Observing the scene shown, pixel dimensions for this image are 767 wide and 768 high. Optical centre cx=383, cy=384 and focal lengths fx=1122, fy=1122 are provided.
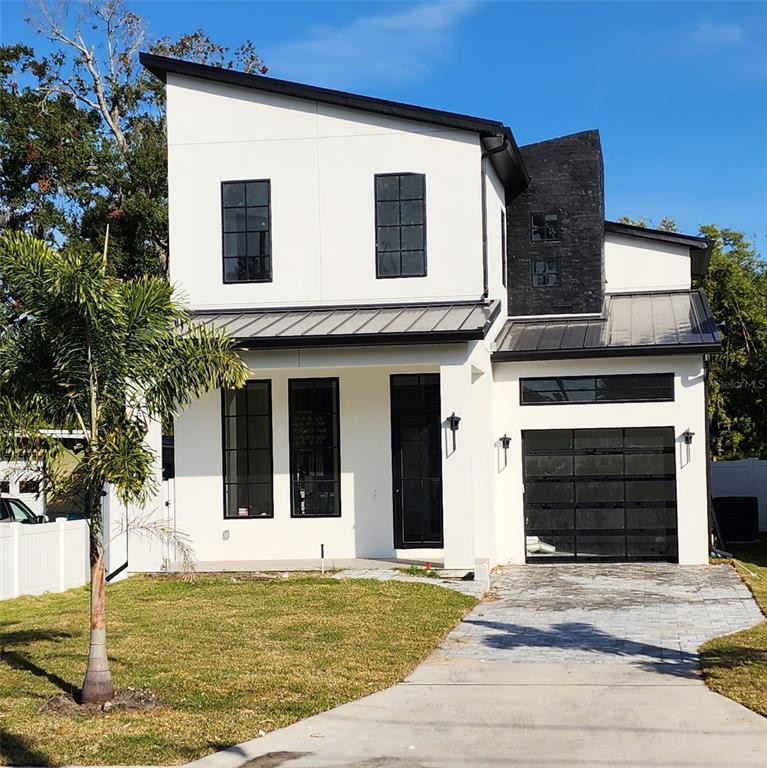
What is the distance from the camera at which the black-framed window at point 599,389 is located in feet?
62.0

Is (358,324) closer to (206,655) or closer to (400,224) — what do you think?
(400,224)

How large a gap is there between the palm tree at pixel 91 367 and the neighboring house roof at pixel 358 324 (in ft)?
23.0

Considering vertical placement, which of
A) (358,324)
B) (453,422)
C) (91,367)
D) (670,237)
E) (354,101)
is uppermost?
(354,101)

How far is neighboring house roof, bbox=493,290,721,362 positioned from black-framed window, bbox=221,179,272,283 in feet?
14.2

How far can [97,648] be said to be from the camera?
30.1 ft

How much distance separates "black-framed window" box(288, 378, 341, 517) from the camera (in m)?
18.9

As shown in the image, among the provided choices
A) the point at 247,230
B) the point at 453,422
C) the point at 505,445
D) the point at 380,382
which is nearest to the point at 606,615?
the point at 453,422

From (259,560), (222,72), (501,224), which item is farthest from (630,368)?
(222,72)

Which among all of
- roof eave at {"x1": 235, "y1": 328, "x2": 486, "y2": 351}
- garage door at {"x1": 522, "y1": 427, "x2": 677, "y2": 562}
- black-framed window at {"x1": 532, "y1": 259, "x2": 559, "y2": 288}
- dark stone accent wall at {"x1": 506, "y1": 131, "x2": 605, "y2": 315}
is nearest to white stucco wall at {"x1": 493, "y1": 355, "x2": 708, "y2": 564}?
garage door at {"x1": 522, "y1": 427, "x2": 677, "y2": 562}

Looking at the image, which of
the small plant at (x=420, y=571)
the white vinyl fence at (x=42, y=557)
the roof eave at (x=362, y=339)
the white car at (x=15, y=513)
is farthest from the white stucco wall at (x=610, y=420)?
the white car at (x=15, y=513)

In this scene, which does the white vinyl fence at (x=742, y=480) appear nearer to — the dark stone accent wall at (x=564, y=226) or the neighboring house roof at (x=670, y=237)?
the neighboring house roof at (x=670, y=237)

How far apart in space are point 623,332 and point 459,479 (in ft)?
16.1

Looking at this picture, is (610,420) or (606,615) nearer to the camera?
(606,615)

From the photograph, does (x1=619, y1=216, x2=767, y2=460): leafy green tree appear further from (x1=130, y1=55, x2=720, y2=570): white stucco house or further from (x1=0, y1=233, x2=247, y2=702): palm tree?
(x1=0, y1=233, x2=247, y2=702): palm tree
